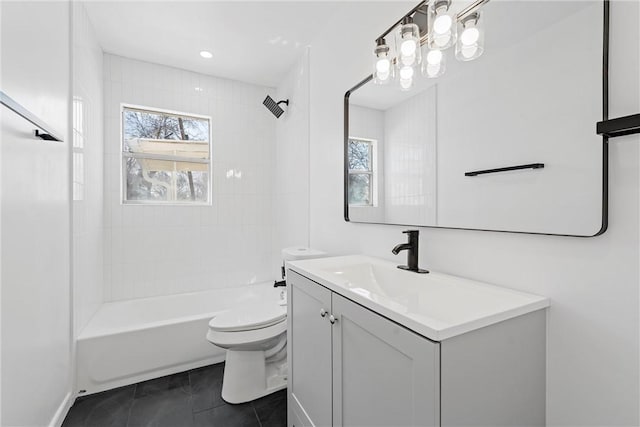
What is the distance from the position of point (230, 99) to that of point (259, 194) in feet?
3.42

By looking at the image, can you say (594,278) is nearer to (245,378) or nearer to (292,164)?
(245,378)

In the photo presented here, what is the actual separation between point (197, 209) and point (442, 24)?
2.58 metres

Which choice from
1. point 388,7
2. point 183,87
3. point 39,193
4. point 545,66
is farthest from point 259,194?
point 545,66

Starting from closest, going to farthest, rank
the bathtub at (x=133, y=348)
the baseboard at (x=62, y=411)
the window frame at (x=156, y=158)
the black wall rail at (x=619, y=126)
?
the black wall rail at (x=619, y=126), the baseboard at (x=62, y=411), the bathtub at (x=133, y=348), the window frame at (x=156, y=158)

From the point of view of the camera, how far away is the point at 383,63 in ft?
4.85

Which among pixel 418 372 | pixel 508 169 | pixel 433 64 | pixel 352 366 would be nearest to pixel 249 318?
pixel 352 366

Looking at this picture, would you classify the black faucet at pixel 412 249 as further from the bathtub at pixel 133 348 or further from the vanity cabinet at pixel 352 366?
the bathtub at pixel 133 348

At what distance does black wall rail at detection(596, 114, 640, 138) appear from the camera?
0.68m

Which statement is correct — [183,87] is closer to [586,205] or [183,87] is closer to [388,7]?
[388,7]

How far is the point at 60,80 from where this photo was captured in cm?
162

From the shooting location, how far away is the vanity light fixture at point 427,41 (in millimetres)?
1110

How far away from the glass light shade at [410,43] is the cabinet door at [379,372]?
1117 mm

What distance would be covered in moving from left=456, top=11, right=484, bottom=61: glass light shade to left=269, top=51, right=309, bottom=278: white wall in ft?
4.89

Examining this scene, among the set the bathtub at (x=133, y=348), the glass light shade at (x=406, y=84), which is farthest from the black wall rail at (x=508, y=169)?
the bathtub at (x=133, y=348)
